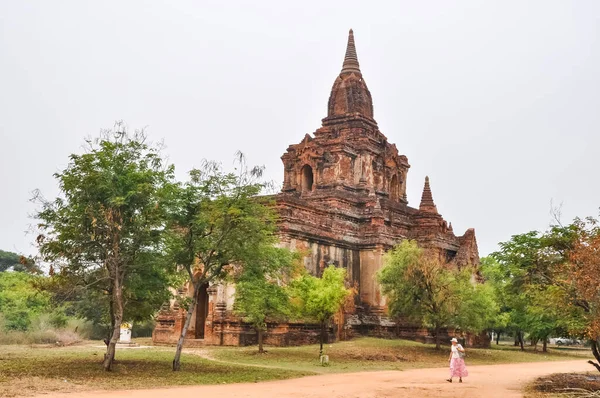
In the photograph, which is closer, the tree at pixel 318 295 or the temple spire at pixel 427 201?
the tree at pixel 318 295

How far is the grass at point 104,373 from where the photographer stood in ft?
53.8

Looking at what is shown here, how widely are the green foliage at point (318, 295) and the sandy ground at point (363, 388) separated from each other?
17.7 feet

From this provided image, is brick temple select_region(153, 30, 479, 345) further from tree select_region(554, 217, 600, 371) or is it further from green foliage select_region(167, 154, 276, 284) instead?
tree select_region(554, 217, 600, 371)

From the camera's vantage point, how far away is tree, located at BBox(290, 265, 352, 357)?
27672mm

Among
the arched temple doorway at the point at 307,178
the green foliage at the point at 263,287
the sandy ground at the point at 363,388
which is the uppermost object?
the arched temple doorway at the point at 307,178

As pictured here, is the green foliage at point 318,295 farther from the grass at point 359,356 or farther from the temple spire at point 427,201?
the temple spire at point 427,201

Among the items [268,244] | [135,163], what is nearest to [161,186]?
[135,163]

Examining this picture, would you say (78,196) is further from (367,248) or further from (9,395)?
(367,248)

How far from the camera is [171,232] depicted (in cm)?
2117

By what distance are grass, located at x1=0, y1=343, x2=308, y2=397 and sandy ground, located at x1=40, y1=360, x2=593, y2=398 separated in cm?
105

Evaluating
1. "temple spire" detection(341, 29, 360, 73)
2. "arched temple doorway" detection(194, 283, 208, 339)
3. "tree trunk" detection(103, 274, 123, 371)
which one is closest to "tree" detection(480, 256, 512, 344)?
"tree trunk" detection(103, 274, 123, 371)

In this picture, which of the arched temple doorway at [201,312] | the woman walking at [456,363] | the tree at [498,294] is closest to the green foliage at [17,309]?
the arched temple doorway at [201,312]

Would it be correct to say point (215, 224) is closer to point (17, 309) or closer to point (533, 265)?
point (533, 265)

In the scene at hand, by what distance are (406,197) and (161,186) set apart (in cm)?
2737
